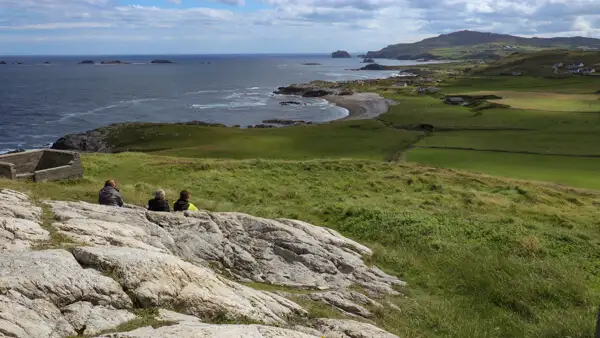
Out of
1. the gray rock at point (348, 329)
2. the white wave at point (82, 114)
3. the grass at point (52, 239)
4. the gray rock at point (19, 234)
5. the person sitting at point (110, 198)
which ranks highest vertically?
the gray rock at point (19, 234)

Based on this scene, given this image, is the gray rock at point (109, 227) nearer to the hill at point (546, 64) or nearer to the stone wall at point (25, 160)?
the stone wall at point (25, 160)

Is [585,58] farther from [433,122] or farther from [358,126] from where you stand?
[358,126]

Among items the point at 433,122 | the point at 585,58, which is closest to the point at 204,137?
the point at 433,122

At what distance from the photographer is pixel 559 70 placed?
169 meters

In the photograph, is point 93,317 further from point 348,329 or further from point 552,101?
point 552,101

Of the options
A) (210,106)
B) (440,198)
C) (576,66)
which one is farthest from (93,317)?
(576,66)

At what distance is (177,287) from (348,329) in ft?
12.9

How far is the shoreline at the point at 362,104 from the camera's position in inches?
4206

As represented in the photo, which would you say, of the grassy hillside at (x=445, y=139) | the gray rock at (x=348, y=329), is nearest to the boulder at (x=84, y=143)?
the grassy hillside at (x=445, y=139)

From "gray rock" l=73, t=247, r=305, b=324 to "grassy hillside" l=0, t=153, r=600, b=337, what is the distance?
3705 mm

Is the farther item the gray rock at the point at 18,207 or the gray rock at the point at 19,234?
the gray rock at the point at 18,207

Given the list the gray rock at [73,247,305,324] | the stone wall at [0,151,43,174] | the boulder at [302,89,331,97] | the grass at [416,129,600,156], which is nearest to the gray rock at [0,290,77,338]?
the gray rock at [73,247,305,324]

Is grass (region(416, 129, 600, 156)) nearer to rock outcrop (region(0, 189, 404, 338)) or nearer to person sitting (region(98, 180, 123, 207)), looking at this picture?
rock outcrop (region(0, 189, 404, 338))

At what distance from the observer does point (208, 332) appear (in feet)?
28.5
